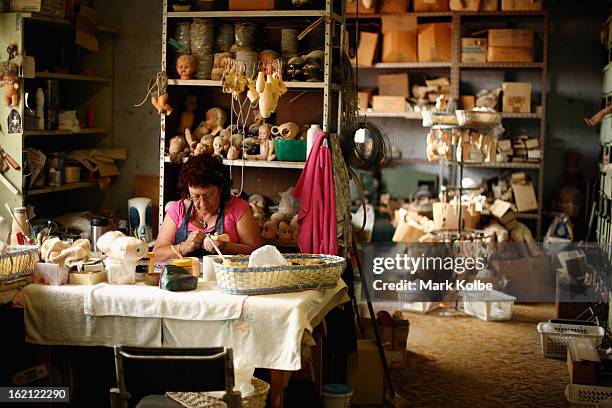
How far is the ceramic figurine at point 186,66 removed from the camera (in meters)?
5.94

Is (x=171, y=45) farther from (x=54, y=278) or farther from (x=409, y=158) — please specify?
(x=409, y=158)

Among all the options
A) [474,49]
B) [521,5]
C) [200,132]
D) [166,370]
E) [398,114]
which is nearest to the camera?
[166,370]

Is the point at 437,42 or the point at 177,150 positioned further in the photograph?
the point at 437,42

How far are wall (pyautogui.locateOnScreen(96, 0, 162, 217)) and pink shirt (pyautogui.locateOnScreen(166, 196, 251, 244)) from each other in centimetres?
128

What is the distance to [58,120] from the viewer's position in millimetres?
6281

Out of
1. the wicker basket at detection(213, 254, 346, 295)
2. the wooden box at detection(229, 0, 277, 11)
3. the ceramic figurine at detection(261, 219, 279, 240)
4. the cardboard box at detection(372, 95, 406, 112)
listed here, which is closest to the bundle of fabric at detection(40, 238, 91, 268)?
the wicker basket at detection(213, 254, 346, 295)

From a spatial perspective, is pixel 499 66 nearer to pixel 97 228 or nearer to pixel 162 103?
pixel 162 103

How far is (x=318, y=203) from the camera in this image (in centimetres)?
544

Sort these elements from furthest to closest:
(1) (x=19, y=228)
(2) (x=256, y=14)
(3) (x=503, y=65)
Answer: (3) (x=503, y=65) < (2) (x=256, y=14) < (1) (x=19, y=228)

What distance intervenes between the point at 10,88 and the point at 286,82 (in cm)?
180

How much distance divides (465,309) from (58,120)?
158 inches

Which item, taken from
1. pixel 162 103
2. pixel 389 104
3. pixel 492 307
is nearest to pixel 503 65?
pixel 389 104

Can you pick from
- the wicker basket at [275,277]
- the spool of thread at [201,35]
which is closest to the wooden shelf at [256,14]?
the spool of thread at [201,35]

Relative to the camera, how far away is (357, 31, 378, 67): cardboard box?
30.8ft
